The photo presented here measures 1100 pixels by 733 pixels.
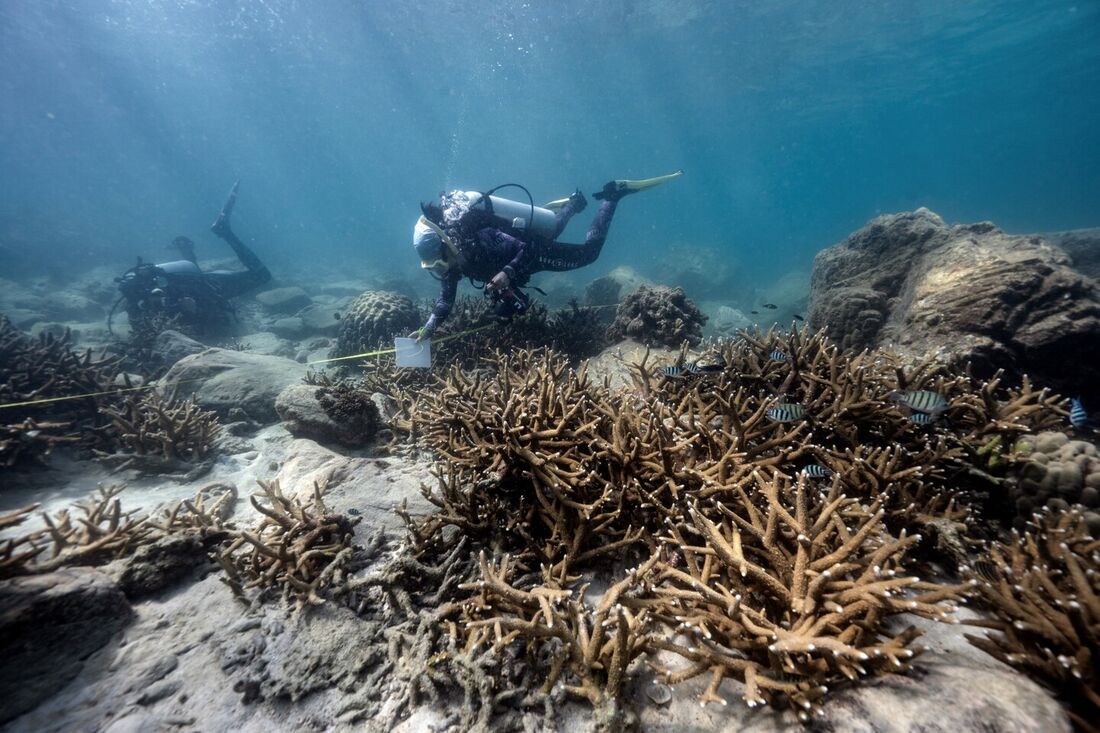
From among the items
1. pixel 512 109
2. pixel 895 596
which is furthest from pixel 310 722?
pixel 512 109

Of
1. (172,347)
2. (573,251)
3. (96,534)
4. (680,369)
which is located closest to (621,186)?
(573,251)

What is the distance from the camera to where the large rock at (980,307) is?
17.0 feet

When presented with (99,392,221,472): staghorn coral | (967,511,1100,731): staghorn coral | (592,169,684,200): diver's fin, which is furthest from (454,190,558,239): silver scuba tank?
(967,511,1100,731): staghorn coral

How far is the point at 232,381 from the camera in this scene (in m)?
7.61

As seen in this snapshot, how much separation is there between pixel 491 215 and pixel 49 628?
23.7ft

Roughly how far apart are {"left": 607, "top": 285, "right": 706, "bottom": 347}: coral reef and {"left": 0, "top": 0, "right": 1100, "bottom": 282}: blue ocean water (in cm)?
1599

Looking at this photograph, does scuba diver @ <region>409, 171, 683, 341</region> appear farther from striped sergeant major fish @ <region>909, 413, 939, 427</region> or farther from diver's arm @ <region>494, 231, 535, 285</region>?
striped sergeant major fish @ <region>909, 413, 939, 427</region>

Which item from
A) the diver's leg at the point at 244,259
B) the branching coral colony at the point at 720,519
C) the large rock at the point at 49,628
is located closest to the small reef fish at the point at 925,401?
the branching coral colony at the point at 720,519

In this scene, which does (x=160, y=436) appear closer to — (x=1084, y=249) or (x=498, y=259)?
(x=498, y=259)

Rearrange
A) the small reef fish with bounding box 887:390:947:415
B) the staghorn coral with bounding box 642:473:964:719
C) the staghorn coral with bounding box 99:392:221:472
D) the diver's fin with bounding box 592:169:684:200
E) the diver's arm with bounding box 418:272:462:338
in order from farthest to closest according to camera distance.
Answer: the diver's fin with bounding box 592:169:684:200
the diver's arm with bounding box 418:272:462:338
the staghorn coral with bounding box 99:392:221:472
the small reef fish with bounding box 887:390:947:415
the staghorn coral with bounding box 642:473:964:719

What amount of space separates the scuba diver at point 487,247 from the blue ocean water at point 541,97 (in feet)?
47.4

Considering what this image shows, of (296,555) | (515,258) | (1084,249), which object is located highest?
(1084,249)

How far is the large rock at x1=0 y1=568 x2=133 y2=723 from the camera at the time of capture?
7.82 ft

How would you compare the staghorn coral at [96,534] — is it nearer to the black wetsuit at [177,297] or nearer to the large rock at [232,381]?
the large rock at [232,381]
